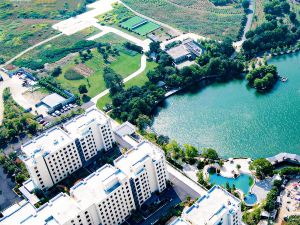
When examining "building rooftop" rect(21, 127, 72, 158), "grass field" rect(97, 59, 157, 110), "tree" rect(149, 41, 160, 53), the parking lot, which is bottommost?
"grass field" rect(97, 59, 157, 110)

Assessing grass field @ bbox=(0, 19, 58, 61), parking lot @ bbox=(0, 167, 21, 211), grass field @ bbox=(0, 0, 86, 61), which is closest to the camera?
parking lot @ bbox=(0, 167, 21, 211)

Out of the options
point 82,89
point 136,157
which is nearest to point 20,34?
point 82,89

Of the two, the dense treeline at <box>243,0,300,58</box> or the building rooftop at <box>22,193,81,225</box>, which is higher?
the building rooftop at <box>22,193,81,225</box>

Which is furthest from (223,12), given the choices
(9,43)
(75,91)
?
(9,43)

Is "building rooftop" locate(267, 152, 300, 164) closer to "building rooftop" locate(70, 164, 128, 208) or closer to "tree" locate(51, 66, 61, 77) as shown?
"building rooftop" locate(70, 164, 128, 208)

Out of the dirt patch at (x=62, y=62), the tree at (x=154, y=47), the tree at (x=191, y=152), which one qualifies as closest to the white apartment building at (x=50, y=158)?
the tree at (x=191, y=152)

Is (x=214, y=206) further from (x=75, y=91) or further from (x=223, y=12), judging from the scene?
(x=223, y=12)

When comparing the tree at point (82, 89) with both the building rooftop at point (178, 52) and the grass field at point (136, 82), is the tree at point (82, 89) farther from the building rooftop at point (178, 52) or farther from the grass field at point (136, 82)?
the building rooftop at point (178, 52)

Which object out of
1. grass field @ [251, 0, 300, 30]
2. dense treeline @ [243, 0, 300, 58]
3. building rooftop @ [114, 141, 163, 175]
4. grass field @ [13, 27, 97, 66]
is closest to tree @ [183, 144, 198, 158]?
building rooftop @ [114, 141, 163, 175]
